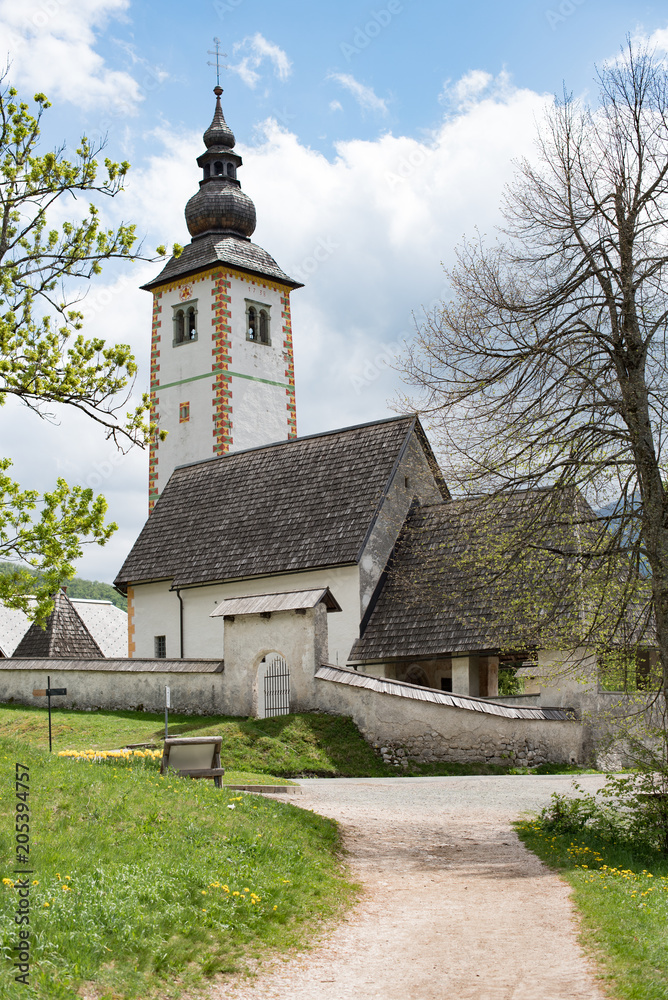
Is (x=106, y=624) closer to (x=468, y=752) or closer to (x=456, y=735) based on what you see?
(x=456, y=735)

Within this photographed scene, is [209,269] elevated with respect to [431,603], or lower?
elevated

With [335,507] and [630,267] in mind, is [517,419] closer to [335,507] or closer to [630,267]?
[630,267]

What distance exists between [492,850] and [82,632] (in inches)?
1159

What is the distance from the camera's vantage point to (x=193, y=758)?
14008 millimetres

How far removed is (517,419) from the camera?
1273 centimetres

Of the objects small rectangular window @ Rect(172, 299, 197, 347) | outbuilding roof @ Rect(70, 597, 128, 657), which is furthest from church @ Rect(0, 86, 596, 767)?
outbuilding roof @ Rect(70, 597, 128, 657)

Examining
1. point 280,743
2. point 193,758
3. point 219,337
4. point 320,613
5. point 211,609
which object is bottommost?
point 280,743

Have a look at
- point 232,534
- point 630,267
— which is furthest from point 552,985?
point 232,534

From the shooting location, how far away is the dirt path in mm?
6988

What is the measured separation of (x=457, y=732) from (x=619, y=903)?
12401 mm

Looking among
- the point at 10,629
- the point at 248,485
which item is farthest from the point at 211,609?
the point at 10,629

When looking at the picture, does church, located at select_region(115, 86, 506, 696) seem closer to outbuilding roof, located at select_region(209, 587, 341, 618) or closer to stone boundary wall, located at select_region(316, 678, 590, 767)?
stone boundary wall, located at select_region(316, 678, 590, 767)

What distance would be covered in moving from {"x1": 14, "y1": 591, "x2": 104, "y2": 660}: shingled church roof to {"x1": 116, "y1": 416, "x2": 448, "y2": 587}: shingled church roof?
5.90 meters

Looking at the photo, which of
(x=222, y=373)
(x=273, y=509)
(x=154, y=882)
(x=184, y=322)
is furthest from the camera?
(x=184, y=322)
